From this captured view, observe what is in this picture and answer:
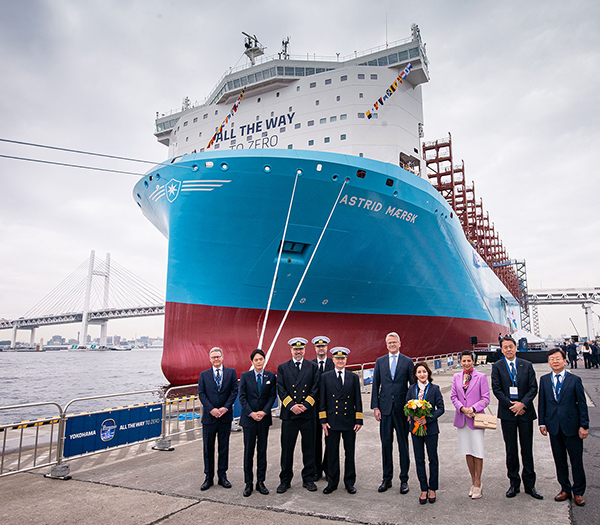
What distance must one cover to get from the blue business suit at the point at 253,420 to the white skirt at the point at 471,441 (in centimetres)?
187

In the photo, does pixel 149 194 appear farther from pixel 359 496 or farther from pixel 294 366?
pixel 359 496

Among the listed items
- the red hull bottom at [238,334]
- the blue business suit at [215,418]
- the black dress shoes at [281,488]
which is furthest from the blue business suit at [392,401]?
the red hull bottom at [238,334]

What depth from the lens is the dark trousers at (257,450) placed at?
414 cm

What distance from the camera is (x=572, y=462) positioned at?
3684mm

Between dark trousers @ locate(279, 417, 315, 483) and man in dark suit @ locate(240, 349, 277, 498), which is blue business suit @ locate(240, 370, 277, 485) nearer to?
man in dark suit @ locate(240, 349, 277, 498)

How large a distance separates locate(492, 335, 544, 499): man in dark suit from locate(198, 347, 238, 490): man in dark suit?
8.93ft

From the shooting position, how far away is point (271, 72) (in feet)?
52.0

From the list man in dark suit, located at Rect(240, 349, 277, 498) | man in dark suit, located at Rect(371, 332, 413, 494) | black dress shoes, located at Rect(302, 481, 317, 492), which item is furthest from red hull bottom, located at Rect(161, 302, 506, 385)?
black dress shoes, located at Rect(302, 481, 317, 492)

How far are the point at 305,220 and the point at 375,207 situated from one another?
2.19 meters

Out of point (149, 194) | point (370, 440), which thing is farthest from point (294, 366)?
point (149, 194)

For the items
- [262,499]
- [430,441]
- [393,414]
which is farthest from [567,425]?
[262,499]

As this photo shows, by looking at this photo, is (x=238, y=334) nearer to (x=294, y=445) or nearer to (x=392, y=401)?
(x=294, y=445)

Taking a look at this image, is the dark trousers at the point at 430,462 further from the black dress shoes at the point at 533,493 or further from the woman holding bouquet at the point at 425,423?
the black dress shoes at the point at 533,493

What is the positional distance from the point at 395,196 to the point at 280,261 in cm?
405
